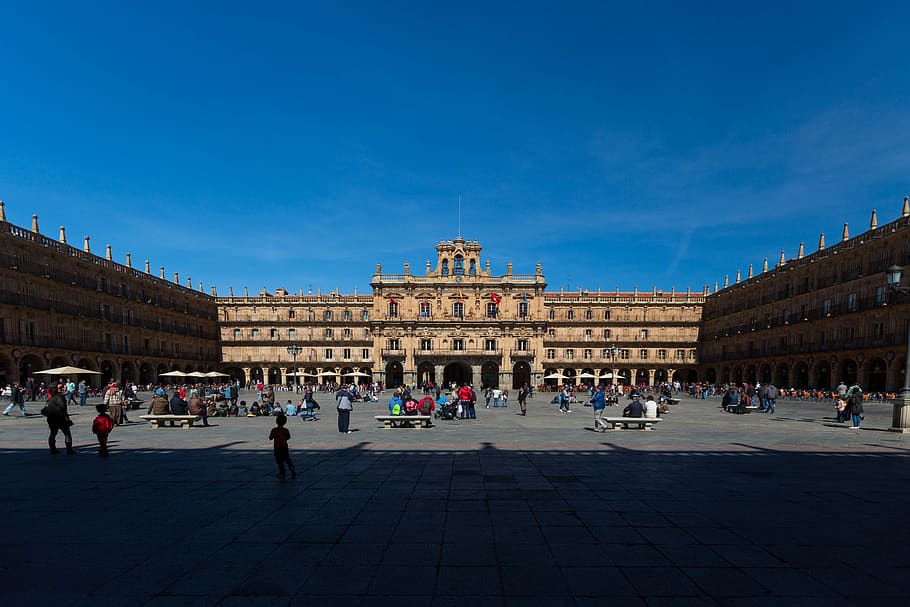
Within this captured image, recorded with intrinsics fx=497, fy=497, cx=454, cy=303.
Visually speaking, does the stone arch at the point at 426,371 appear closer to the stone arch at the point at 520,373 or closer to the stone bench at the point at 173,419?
the stone arch at the point at 520,373

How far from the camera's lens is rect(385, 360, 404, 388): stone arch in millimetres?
54469

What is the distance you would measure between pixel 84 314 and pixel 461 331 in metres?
31.8

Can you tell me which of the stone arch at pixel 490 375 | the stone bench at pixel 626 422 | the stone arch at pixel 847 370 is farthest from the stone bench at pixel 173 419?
the stone arch at pixel 847 370

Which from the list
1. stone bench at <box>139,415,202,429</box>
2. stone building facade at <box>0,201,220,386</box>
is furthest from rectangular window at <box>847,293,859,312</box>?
stone building facade at <box>0,201,220,386</box>

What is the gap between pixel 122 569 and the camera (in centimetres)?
439

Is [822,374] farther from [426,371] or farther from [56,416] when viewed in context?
[56,416]

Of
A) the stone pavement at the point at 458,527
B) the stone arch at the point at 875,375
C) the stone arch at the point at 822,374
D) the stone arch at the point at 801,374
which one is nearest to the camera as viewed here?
the stone pavement at the point at 458,527

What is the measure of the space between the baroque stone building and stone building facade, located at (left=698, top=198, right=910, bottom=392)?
7.74 meters

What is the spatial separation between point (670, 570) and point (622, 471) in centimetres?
430

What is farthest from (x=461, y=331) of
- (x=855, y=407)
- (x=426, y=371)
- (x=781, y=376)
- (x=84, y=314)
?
(x=855, y=407)

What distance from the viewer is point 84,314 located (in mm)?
36938

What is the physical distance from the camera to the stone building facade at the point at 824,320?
31.1 m

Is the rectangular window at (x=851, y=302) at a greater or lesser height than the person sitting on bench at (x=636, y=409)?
greater

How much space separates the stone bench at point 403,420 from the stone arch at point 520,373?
3721 centimetres
